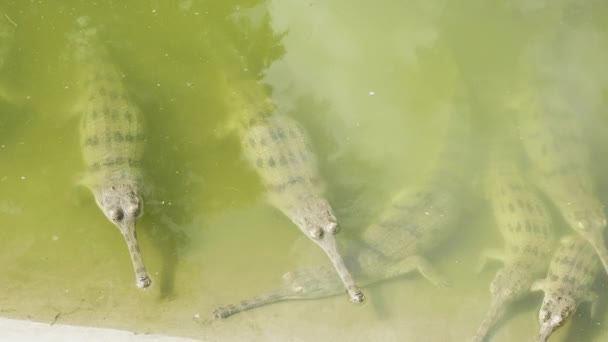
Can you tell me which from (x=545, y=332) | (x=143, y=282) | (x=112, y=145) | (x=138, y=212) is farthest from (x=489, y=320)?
(x=112, y=145)

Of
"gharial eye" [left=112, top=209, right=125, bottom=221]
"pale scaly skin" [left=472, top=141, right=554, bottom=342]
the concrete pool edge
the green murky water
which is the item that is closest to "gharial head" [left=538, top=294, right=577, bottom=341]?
the green murky water

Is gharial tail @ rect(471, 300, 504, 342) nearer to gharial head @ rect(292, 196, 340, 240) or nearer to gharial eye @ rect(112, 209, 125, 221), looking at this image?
gharial head @ rect(292, 196, 340, 240)

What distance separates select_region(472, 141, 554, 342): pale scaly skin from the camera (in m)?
6.00

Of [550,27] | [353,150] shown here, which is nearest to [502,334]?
[353,150]

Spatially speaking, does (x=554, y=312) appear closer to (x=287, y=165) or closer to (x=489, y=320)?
(x=489, y=320)

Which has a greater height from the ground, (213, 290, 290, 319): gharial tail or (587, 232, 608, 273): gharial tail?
(587, 232, 608, 273): gharial tail

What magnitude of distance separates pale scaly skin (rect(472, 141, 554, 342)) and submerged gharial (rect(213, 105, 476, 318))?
381 mm

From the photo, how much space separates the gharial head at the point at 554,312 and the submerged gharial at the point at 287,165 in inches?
67.8

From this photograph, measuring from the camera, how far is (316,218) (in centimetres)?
605

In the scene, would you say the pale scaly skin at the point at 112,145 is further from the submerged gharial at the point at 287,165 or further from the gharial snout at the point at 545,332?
the gharial snout at the point at 545,332

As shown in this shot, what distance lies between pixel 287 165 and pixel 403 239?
1437 millimetres

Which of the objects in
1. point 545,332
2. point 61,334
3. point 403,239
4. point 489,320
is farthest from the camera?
point 403,239

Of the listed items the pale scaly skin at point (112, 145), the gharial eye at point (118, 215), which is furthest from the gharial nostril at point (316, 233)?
the gharial eye at point (118, 215)

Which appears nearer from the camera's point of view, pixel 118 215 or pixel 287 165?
pixel 118 215
